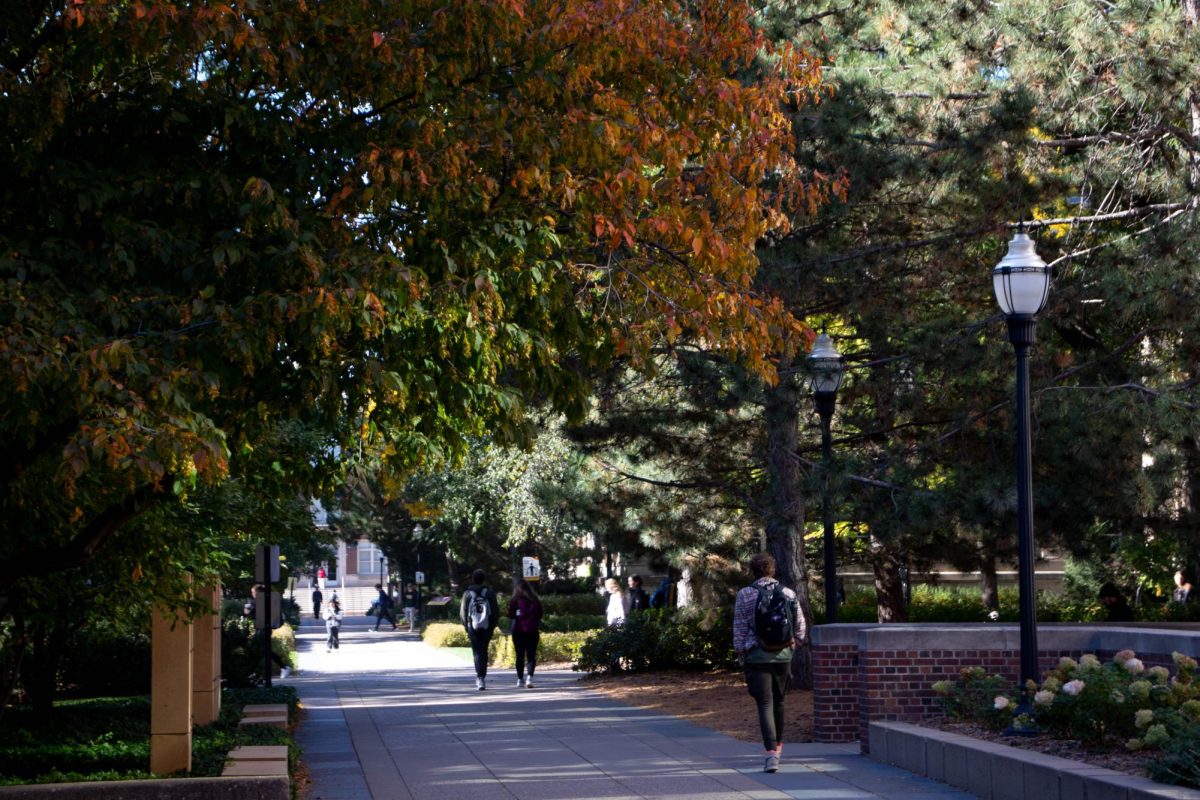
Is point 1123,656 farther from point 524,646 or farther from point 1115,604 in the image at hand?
point 524,646

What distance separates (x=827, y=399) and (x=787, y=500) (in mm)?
2780

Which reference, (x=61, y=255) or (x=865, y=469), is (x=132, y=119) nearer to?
(x=61, y=255)

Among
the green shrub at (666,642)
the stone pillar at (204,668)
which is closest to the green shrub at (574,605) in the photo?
the green shrub at (666,642)

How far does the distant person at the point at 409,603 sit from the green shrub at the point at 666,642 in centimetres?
3616

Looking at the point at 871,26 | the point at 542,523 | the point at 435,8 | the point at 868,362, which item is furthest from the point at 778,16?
the point at 542,523

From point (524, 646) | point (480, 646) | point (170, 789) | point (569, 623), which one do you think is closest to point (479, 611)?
point (480, 646)

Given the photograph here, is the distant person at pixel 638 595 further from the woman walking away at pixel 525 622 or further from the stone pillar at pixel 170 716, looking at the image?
the stone pillar at pixel 170 716

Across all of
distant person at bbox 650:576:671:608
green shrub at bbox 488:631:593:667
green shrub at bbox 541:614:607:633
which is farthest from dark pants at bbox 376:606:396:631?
distant person at bbox 650:576:671:608

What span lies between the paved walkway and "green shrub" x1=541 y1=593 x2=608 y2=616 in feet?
74.1

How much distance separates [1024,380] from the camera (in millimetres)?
10539

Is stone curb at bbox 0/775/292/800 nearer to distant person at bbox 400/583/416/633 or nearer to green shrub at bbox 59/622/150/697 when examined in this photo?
green shrub at bbox 59/622/150/697

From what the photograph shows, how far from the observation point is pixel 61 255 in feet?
25.4

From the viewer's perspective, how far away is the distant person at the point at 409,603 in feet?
200

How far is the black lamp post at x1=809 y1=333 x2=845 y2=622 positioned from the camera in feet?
48.8
